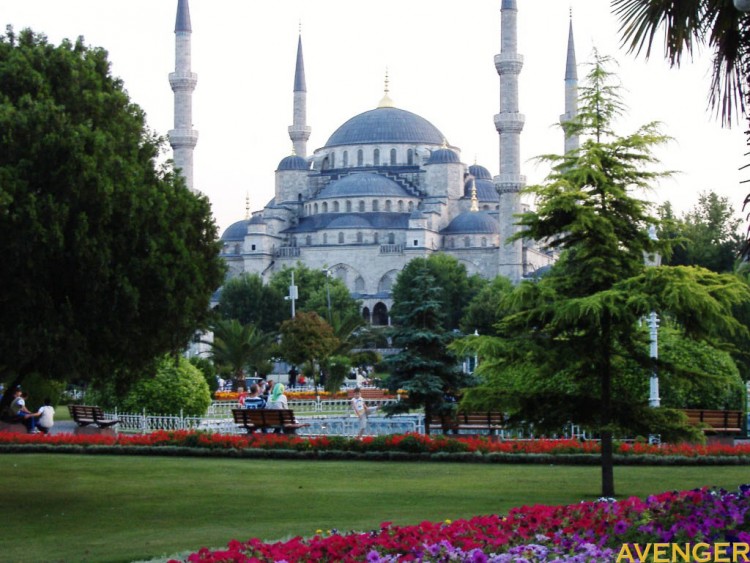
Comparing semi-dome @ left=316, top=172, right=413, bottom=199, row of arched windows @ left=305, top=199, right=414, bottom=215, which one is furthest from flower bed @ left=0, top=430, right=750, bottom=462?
semi-dome @ left=316, top=172, right=413, bottom=199

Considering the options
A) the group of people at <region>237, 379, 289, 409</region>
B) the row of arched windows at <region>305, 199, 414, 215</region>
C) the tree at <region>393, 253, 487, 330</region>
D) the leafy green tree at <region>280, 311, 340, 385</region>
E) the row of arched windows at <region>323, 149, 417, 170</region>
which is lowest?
the group of people at <region>237, 379, 289, 409</region>

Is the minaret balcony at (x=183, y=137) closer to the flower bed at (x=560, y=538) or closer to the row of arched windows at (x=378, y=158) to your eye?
the row of arched windows at (x=378, y=158)

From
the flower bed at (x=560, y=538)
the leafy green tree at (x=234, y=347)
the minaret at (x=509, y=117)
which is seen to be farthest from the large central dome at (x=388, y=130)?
the flower bed at (x=560, y=538)

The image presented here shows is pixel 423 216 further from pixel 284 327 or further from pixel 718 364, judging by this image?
pixel 718 364

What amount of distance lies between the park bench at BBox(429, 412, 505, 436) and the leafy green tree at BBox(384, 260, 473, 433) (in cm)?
26

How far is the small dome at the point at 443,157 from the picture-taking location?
303 feet

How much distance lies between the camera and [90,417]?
916 inches

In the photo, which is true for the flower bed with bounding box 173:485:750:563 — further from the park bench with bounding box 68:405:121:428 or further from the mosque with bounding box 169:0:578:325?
the mosque with bounding box 169:0:578:325

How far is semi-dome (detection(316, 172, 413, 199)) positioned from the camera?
91.1 metres

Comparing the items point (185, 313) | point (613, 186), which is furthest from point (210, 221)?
point (613, 186)

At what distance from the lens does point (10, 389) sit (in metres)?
13.2

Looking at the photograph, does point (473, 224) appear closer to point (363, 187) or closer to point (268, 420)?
point (363, 187)

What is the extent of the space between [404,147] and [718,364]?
253ft

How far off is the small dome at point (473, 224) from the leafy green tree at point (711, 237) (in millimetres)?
19153
